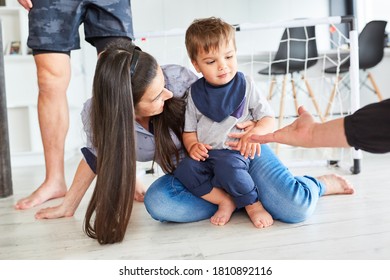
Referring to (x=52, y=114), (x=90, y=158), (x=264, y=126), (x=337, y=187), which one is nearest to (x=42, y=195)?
(x=52, y=114)

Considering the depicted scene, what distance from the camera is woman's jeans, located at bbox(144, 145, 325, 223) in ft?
3.31

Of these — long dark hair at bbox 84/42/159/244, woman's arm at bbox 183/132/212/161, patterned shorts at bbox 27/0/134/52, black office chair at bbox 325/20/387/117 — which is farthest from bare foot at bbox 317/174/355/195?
black office chair at bbox 325/20/387/117

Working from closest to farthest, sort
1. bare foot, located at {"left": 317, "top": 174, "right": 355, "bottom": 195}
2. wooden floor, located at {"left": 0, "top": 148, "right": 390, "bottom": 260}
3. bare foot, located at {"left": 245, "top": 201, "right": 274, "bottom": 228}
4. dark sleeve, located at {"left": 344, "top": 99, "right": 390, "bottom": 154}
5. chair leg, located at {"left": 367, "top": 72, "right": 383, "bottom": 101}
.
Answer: dark sleeve, located at {"left": 344, "top": 99, "right": 390, "bottom": 154}, wooden floor, located at {"left": 0, "top": 148, "right": 390, "bottom": 260}, bare foot, located at {"left": 245, "top": 201, "right": 274, "bottom": 228}, bare foot, located at {"left": 317, "top": 174, "right": 355, "bottom": 195}, chair leg, located at {"left": 367, "top": 72, "right": 383, "bottom": 101}

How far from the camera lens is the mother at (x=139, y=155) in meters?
0.88

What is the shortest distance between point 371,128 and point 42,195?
112 cm

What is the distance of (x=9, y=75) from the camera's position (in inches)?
114

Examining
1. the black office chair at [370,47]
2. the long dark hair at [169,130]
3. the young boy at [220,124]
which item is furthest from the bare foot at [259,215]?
the black office chair at [370,47]

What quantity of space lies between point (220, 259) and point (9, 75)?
2576 mm

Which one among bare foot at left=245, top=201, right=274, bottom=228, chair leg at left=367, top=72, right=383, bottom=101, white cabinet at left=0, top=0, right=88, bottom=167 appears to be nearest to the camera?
bare foot at left=245, top=201, right=274, bottom=228

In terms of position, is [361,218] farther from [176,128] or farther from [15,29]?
[15,29]

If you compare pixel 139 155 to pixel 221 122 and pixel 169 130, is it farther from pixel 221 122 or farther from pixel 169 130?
pixel 221 122

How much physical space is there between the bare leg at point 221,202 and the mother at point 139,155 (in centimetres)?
3

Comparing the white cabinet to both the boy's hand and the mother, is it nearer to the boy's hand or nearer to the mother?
the mother
